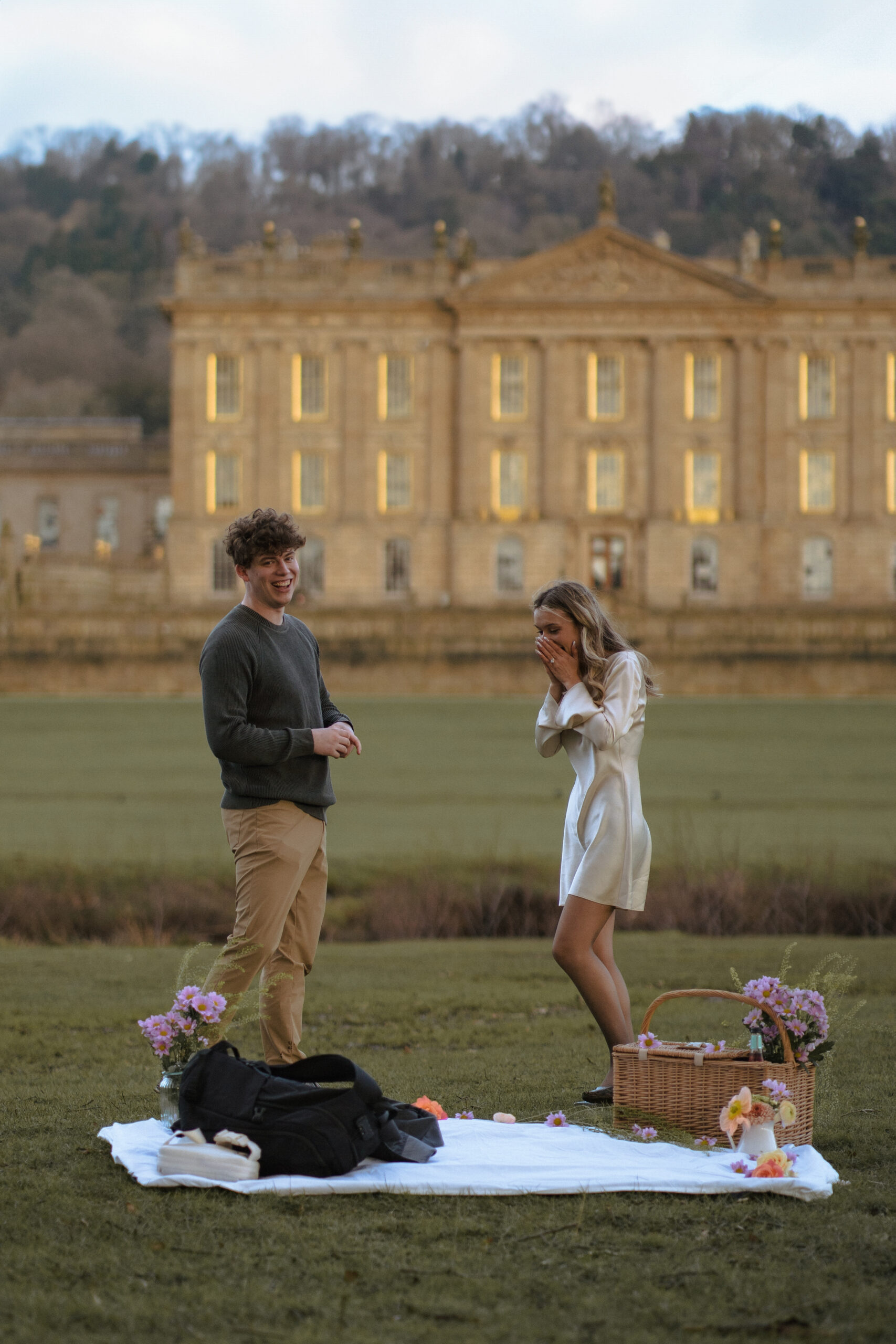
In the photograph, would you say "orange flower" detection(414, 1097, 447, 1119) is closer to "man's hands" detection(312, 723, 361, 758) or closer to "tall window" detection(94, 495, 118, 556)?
"man's hands" detection(312, 723, 361, 758)

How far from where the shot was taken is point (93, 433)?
231ft

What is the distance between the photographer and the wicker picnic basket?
5199 mm

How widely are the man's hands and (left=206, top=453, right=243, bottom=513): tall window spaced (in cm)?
5222

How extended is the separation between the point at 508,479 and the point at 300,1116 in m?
52.3

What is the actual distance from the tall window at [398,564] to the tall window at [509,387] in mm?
5384

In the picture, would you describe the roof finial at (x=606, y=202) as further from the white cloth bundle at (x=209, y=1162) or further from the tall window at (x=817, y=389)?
the white cloth bundle at (x=209, y=1162)

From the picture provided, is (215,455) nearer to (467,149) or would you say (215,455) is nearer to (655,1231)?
(655,1231)

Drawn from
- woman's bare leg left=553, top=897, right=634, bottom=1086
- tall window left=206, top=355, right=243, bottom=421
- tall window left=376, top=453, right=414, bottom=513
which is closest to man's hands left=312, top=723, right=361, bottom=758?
woman's bare leg left=553, top=897, right=634, bottom=1086

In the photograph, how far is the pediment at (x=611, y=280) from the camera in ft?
180

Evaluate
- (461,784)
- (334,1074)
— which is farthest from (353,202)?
(334,1074)

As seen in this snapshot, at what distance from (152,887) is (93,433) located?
59.1m

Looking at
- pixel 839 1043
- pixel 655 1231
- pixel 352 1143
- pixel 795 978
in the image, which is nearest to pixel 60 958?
pixel 795 978

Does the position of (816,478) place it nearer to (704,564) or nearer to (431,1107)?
(704,564)

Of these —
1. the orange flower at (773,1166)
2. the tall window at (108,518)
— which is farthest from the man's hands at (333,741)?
the tall window at (108,518)
